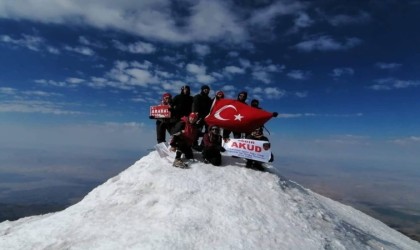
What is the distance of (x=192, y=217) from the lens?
34.2 ft

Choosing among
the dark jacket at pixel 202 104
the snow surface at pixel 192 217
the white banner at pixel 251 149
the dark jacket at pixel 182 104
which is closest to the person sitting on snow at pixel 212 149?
the snow surface at pixel 192 217

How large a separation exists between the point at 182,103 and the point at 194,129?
2114 mm

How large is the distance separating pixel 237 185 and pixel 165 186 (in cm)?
263

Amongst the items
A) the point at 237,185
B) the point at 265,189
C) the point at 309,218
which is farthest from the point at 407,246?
the point at 237,185

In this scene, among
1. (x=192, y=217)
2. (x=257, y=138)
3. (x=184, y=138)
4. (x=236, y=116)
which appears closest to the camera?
(x=192, y=217)

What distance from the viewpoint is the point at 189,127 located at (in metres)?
14.2

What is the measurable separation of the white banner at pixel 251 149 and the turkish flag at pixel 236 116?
3.02 feet

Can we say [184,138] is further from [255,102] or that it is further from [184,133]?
[255,102]

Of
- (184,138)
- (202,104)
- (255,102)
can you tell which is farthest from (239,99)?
(184,138)

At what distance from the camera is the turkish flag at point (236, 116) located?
48.4ft

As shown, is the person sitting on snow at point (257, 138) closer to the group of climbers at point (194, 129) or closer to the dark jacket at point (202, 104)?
the group of climbers at point (194, 129)

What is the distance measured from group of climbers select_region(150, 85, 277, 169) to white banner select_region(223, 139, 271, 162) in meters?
0.38

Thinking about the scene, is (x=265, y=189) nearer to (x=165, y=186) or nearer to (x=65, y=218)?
(x=165, y=186)

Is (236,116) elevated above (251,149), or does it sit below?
above
